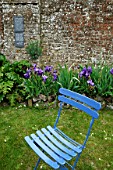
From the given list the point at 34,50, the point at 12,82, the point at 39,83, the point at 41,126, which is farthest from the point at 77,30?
the point at 41,126

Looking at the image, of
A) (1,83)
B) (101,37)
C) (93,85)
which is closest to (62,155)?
(93,85)

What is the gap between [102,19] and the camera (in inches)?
241

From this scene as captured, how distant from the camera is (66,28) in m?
6.36

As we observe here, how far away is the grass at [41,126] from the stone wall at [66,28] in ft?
7.82

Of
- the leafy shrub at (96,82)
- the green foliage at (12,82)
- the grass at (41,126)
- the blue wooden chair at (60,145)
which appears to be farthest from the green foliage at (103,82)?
the blue wooden chair at (60,145)

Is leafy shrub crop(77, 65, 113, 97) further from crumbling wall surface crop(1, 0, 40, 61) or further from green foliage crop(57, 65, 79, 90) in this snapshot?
crumbling wall surface crop(1, 0, 40, 61)

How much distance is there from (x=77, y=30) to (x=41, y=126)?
3.25 meters

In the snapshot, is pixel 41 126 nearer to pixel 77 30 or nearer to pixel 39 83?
pixel 39 83

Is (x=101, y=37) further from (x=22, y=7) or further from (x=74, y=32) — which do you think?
(x=22, y=7)

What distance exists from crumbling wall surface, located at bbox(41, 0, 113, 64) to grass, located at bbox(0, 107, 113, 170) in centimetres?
239

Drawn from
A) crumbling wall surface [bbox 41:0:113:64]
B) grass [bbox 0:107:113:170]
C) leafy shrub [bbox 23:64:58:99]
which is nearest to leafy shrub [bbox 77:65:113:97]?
grass [bbox 0:107:113:170]

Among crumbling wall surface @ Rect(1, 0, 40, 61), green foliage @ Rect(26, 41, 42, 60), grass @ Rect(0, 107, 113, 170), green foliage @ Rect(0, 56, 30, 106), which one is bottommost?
grass @ Rect(0, 107, 113, 170)

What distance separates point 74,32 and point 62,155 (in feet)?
14.6

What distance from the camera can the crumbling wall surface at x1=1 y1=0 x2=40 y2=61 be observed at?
614cm
